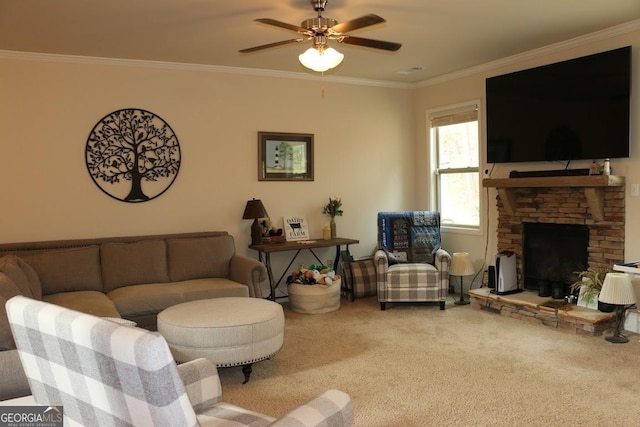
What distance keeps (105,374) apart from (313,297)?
12.0ft

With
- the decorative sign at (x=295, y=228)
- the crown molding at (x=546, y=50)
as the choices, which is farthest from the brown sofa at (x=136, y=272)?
the crown molding at (x=546, y=50)

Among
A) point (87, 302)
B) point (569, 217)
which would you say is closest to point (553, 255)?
point (569, 217)

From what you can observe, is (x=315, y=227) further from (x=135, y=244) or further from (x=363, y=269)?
(x=135, y=244)

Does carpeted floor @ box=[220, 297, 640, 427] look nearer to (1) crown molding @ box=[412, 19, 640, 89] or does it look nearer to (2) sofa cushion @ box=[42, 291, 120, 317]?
(2) sofa cushion @ box=[42, 291, 120, 317]

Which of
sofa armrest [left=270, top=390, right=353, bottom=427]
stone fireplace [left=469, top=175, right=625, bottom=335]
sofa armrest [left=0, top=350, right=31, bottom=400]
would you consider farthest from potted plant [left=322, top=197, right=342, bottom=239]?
sofa armrest [left=270, top=390, right=353, bottom=427]

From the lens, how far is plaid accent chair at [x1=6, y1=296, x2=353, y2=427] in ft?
3.94

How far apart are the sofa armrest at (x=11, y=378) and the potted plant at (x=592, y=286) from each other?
399 cm

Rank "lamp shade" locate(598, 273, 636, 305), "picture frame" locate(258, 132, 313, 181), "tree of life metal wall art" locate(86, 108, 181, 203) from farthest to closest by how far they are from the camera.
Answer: "picture frame" locate(258, 132, 313, 181) < "tree of life metal wall art" locate(86, 108, 181, 203) < "lamp shade" locate(598, 273, 636, 305)

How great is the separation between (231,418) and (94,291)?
9.02ft

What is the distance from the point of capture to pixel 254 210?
517 cm

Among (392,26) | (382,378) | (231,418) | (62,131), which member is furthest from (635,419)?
(62,131)

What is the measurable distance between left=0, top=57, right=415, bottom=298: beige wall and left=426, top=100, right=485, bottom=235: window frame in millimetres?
290

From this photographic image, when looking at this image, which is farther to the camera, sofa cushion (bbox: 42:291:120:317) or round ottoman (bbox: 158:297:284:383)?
sofa cushion (bbox: 42:291:120:317)

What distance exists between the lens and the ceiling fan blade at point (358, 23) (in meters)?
2.80
